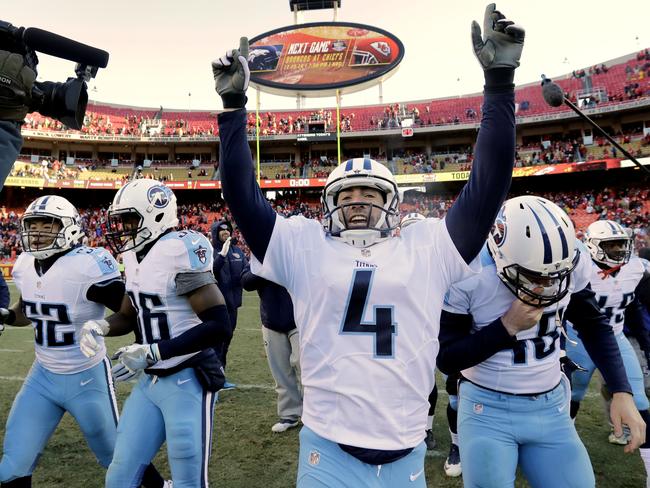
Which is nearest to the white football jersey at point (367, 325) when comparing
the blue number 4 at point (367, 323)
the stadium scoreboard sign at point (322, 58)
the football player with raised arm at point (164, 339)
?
the blue number 4 at point (367, 323)

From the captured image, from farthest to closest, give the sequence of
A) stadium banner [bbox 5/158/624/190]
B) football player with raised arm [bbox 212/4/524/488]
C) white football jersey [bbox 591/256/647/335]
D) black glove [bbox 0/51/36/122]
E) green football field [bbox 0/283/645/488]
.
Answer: stadium banner [bbox 5/158/624/190] < white football jersey [bbox 591/256/647/335] < green football field [bbox 0/283/645/488] < football player with raised arm [bbox 212/4/524/488] < black glove [bbox 0/51/36/122]

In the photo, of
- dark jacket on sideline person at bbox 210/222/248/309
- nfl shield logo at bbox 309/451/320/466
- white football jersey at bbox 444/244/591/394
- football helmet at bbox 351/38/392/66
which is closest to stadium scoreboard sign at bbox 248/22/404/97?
football helmet at bbox 351/38/392/66

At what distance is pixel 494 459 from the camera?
6.95 feet

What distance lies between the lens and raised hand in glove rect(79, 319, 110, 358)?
2.51 metres

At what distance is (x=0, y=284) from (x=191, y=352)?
7.31 feet

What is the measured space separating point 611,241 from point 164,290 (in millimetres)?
3652

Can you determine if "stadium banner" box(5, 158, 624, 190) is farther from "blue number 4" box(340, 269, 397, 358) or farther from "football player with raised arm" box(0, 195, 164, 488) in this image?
"blue number 4" box(340, 269, 397, 358)

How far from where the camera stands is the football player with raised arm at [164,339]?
237 cm

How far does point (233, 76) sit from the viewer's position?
1.59 meters

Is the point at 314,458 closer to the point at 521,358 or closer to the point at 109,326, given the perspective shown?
the point at 521,358

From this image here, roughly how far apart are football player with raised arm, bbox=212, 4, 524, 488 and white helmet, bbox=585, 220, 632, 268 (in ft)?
9.42

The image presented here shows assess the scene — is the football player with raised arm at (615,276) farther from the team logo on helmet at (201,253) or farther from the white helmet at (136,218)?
the white helmet at (136,218)

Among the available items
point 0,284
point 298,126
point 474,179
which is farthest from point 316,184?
point 474,179

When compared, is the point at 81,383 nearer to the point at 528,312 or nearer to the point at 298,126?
the point at 528,312
